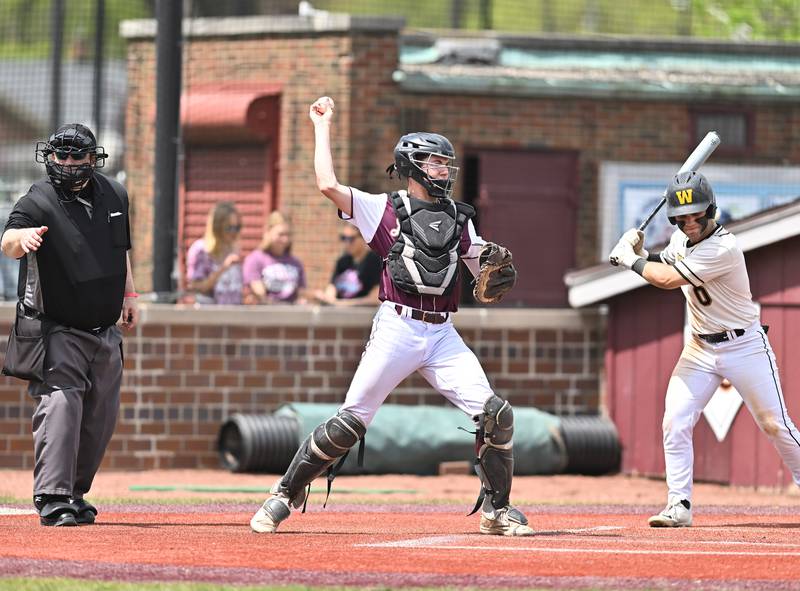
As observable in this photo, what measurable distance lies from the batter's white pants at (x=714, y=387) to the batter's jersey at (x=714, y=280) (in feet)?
0.36

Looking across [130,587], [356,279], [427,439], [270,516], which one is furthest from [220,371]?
[130,587]

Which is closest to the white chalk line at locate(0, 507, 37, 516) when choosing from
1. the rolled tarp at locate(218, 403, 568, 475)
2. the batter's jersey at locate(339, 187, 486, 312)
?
the batter's jersey at locate(339, 187, 486, 312)

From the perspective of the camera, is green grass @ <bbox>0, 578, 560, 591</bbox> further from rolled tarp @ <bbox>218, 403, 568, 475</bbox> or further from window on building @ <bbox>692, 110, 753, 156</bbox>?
window on building @ <bbox>692, 110, 753, 156</bbox>

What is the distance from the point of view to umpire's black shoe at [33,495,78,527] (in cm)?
883

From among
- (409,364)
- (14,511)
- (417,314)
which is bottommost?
(14,511)

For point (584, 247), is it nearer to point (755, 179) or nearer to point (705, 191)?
point (755, 179)

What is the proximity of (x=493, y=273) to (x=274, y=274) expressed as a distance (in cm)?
748

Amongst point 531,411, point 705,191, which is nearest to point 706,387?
point 705,191

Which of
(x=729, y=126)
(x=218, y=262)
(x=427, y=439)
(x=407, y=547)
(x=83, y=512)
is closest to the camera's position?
(x=407, y=547)

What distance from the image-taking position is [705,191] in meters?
9.47

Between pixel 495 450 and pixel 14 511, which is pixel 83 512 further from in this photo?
pixel 495 450

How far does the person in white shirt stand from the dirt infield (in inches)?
17.4

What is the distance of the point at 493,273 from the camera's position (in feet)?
28.7

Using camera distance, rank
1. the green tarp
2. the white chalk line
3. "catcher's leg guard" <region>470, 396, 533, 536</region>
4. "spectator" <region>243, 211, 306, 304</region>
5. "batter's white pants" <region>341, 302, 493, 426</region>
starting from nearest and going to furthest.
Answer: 1. "batter's white pants" <region>341, 302, 493, 426</region>
2. "catcher's leg guard" <region>470, 396, 533, 536</region>
3. the white chalk line
4. the green tarp
5. "spectator" <region>243, 211, 306, 304</region>
